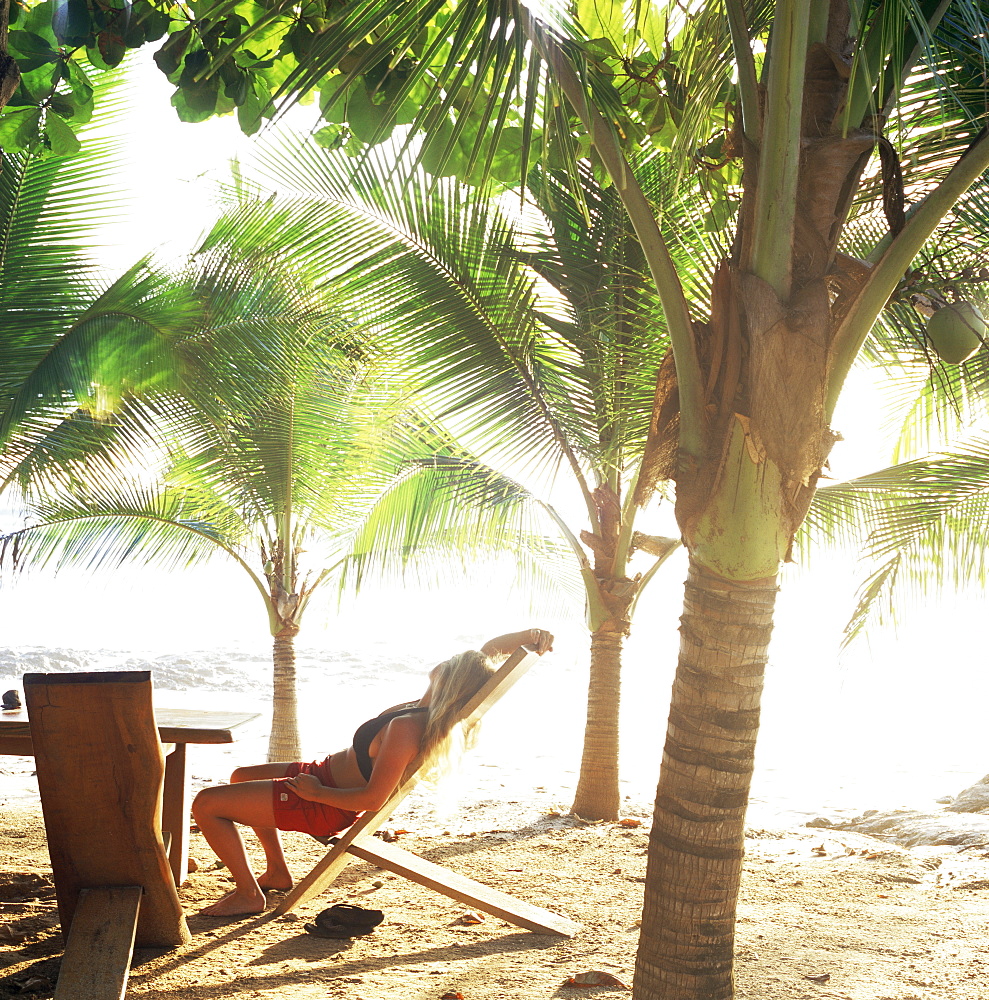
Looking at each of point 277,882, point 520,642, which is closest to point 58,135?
point 520,642

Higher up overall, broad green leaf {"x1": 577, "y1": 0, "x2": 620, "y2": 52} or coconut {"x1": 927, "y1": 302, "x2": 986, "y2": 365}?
broad green leaf {"x1": 577, "y1": 0, "x2": 620, "y2": 52}

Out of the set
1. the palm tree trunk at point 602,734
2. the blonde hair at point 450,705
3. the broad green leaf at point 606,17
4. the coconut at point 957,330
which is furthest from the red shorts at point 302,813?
the broad green leaf at point 606,17

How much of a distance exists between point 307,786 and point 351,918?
52 centimetres

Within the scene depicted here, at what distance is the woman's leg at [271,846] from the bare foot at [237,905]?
22 centimetres

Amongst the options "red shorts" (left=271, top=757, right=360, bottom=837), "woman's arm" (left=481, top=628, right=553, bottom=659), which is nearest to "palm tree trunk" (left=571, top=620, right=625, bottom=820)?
"woman's arm" (left=481, top=628, right=553, bottom=659)

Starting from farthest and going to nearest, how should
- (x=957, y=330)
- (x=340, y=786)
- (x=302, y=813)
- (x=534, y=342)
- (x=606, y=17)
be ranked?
1. (x=534, y=342)
2. (x=340, y=786)
3. (x=302, y=813)
4. (x=606, y=17)
5. (x=957, y=330)

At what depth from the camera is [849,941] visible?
341cm

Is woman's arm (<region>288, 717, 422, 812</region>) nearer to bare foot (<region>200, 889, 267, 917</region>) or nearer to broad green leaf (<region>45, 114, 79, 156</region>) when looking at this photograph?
bare foot (<region>200, 889, 267, 917</region>)

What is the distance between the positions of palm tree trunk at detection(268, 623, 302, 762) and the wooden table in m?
3.83

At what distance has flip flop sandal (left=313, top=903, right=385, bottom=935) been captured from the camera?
332 cm

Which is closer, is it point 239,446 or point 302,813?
point 302,813

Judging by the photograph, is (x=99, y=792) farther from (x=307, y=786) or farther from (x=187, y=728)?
(x=307, y=786)

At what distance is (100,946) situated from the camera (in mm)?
2471

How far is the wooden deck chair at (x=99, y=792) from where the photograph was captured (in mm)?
2584
